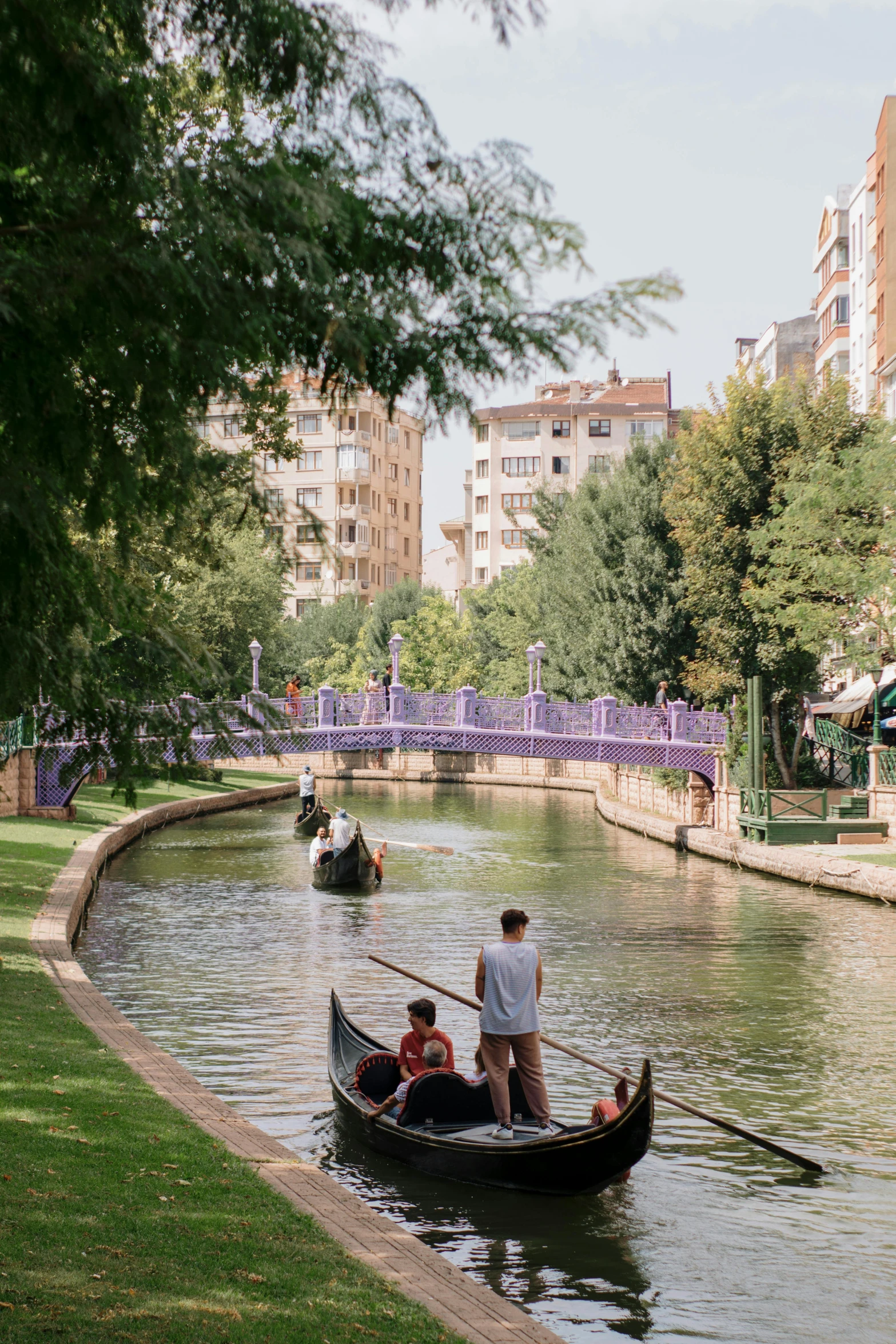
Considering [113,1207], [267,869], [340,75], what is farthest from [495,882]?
[340,75]

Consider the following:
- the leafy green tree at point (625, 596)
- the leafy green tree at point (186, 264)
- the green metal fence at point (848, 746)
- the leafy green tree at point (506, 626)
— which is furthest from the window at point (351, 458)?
the leafy green tree at point (186, 264)

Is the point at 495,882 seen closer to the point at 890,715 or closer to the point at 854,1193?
the point at 890,715

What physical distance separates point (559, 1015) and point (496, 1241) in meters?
7.36

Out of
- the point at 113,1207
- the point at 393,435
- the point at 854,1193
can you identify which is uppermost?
the point at 393,435

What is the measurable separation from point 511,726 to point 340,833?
45.9 feet

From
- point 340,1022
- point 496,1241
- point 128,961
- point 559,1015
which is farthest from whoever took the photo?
point 128,961

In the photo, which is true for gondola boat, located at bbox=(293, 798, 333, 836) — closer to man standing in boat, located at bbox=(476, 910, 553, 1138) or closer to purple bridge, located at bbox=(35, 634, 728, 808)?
purple bridge, located at bbox=(35, 634, 728, 808)

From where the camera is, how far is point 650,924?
80.0ft

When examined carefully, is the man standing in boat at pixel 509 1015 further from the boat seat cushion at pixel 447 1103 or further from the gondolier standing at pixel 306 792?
the gondolier standing at pixel 306 792

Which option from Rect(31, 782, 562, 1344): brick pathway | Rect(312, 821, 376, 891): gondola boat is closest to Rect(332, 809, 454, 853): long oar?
Rect(312, 821, 376, 891): gondola boat

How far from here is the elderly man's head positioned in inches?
444

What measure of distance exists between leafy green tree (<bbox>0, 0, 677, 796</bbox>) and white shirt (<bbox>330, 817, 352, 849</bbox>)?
2369cm

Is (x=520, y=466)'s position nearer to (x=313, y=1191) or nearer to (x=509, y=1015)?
(x=509, y=1015)

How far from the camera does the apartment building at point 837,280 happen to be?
56.7m
